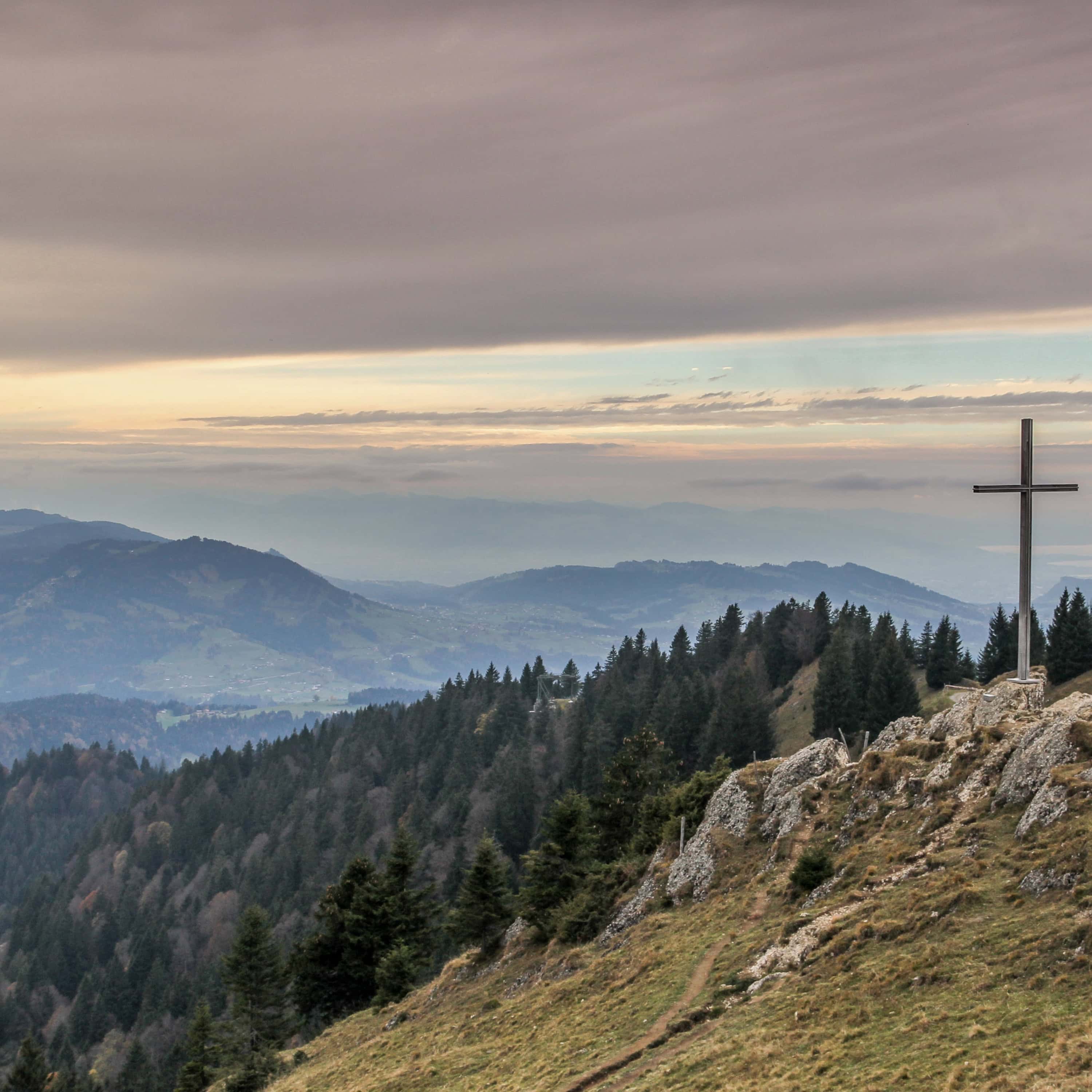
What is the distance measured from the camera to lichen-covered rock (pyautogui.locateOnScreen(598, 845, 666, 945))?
49031mm

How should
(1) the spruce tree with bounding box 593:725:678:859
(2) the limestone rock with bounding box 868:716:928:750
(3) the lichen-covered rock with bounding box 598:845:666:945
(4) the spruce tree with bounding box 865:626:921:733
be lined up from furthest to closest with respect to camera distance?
1. (4) the spruce tree with bounding box 865:626:921:733
2. (1) the spruce tree with bounding box 593:725:678:859
3. (2) the limestone rock with bounding box 868:716:928:750
4. (3) the lichen-covered rock with bounding box 598:845:666:945

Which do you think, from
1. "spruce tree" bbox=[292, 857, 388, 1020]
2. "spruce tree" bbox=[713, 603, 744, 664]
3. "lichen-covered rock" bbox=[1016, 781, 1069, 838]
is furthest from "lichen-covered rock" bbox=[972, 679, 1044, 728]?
"spruce tree" bbox=[713, 603, 744, 664]

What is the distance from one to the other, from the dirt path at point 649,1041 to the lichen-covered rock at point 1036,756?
12288 millimetres

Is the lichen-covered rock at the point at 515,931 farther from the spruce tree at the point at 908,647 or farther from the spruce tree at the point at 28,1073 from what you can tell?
the spruce tree at the point at 908,647

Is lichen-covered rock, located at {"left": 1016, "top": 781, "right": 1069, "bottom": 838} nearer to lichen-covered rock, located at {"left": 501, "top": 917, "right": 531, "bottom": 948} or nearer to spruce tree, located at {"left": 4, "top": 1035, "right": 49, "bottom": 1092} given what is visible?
lichen-covered rock, located at {"left": 501, "top": 917, "right": 531, "bottom": 948}

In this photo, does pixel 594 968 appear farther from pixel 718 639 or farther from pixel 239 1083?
pixel 718 639

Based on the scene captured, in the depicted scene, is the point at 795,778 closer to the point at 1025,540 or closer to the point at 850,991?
the point at 1025,540

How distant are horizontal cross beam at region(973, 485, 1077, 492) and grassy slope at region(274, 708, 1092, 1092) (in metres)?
11.9

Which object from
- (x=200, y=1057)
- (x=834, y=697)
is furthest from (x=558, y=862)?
(x=834, y=697)

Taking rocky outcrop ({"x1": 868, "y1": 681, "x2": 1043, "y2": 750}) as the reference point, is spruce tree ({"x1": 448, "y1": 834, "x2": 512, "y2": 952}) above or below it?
below

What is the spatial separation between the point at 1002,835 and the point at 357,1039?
127 ft

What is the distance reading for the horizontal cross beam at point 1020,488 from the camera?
3950 cm

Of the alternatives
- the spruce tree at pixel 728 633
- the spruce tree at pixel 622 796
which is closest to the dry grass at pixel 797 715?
the spruce tree at pixel 728 633

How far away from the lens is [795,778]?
5031 cm
